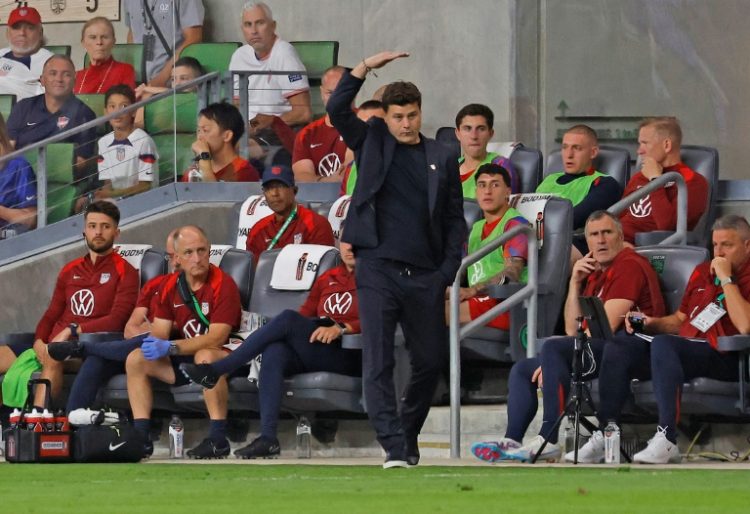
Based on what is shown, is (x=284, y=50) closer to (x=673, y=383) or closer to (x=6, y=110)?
(x=6, y=110)

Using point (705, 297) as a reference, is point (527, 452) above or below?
below

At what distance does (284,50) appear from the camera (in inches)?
550

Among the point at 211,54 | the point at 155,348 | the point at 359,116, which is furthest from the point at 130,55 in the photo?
the point at 155,348

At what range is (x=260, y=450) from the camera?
1052 centimetres

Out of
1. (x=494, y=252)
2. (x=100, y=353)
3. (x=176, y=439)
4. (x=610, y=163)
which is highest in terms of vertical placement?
(x=610, y=163)

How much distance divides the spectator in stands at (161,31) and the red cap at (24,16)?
728mm

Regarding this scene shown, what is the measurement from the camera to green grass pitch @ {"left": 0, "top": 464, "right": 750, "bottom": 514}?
6.38 meters

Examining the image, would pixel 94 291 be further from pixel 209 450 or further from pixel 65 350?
pixel 209 450

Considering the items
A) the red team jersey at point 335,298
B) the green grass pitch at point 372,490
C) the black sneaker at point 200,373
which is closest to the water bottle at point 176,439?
the black sneaker at point 200,373

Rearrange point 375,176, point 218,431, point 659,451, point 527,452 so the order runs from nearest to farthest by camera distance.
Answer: point 375,176 < point 659,451 < point 527,452 < point 218,431

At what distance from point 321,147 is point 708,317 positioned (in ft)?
13.5

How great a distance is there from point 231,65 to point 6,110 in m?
1.62

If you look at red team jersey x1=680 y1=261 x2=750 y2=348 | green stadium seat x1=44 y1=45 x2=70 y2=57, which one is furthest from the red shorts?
green stadium seat x1=44 y1=45 x2=70 y2=57

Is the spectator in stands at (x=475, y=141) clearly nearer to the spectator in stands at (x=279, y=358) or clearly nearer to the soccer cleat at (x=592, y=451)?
the spectator in stands at (x=279, y=358)
